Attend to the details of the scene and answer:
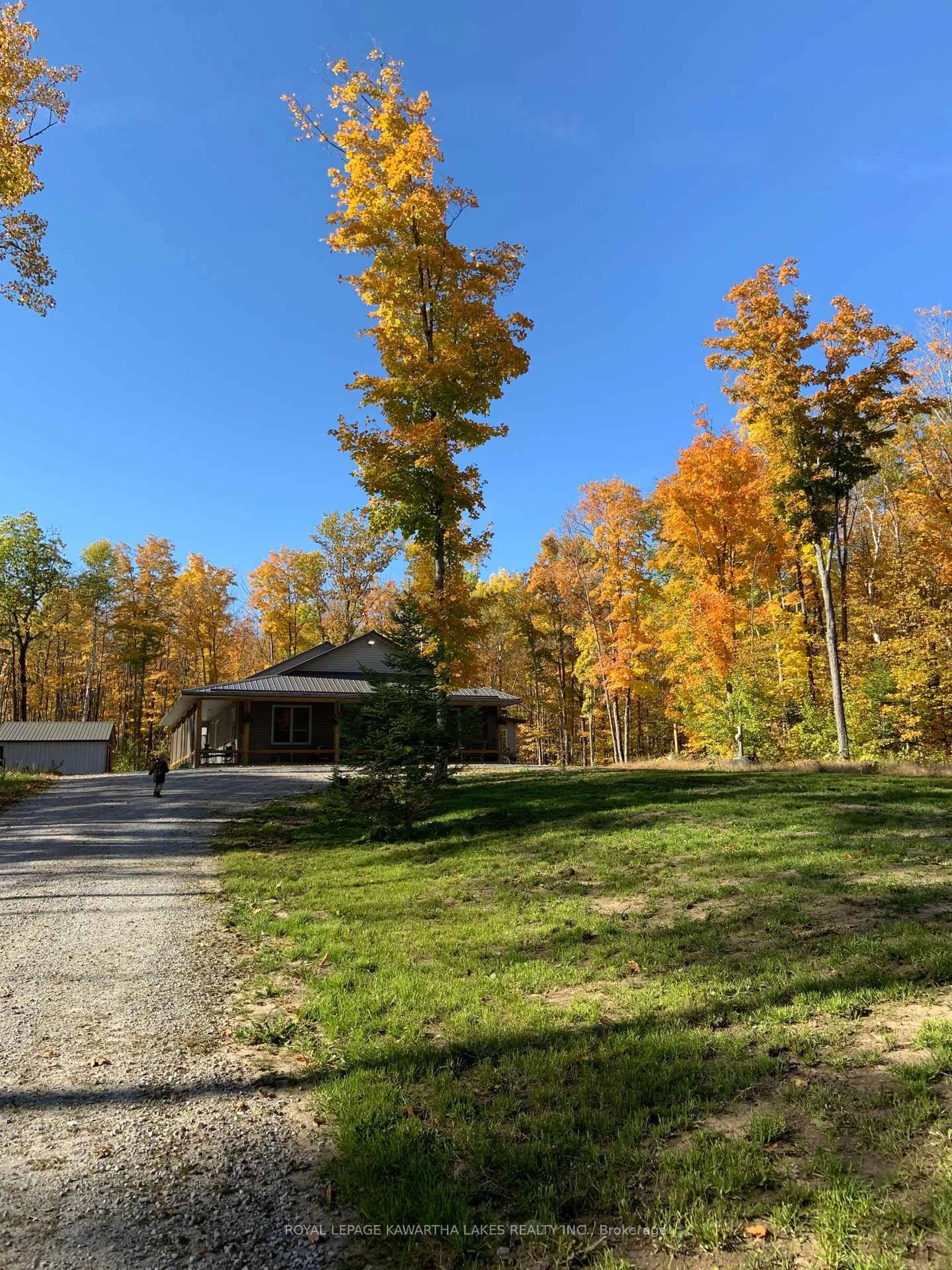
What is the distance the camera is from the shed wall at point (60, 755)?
3400 cm

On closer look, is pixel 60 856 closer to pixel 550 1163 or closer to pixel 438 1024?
pixel 438 1024

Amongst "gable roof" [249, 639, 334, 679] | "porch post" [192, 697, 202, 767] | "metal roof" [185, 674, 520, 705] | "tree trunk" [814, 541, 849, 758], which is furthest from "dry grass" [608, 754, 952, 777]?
"porch post" [192, 697, 202, 767]

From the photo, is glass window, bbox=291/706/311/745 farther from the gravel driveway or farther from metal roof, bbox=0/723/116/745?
the gravel driveway

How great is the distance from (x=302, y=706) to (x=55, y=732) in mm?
15647

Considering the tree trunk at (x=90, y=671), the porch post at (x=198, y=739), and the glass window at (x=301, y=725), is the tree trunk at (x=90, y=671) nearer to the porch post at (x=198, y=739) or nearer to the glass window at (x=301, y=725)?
the porch post at (x=198, y=739)

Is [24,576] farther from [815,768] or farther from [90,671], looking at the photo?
[815,768]

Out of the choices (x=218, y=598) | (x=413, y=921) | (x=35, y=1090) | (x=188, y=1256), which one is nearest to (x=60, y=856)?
(x=413, y=921)

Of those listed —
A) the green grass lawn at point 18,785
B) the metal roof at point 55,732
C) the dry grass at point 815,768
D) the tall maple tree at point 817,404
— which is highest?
Result: the tall maple tree at point 817,404

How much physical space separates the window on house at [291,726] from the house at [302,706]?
0.02 m

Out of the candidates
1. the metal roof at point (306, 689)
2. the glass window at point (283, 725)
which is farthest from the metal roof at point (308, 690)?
the glass window at point (283, 725)

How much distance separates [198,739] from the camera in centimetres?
3256

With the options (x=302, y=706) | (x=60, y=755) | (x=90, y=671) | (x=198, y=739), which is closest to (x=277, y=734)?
(x=302, y=706)

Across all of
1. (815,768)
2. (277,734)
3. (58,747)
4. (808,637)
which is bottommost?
(815,768)

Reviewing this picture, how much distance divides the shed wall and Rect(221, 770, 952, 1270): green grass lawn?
104ft
